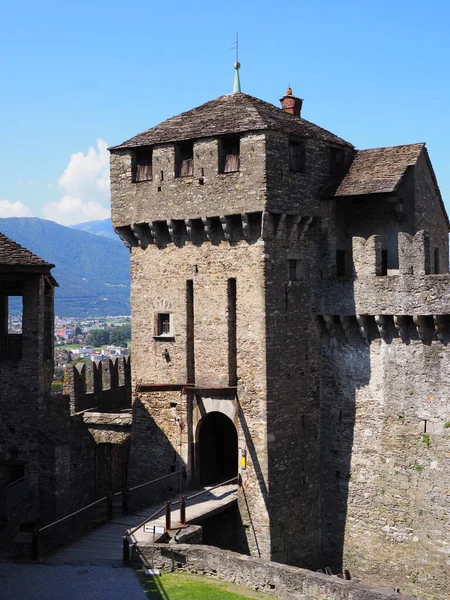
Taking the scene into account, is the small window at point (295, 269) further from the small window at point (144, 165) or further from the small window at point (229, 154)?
the small window at point (144, 165)

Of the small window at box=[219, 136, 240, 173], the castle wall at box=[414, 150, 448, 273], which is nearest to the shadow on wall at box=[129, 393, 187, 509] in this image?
the small window at box=[219, 136, 240, 173]

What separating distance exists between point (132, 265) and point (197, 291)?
9.17ft

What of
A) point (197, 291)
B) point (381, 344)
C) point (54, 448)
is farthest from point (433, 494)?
point (54, 448)

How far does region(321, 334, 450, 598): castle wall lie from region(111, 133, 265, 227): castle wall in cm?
560

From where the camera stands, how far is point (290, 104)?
30.6m

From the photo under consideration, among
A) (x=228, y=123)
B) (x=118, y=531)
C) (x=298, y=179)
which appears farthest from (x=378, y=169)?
(x=118, y=531)

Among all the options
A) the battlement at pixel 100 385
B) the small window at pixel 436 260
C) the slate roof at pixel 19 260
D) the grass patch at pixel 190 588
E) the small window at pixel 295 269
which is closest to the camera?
the grass patch at pixel 190 588

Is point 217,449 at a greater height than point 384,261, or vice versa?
point 384,261

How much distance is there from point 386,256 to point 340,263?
1528mm

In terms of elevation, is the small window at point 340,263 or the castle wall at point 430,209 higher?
the castle wall at point 430,209

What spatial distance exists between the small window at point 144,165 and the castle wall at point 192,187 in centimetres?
22

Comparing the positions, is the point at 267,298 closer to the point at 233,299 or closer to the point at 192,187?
the point at 233,299

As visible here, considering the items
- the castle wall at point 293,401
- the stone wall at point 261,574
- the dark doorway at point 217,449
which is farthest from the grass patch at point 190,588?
the dark doorway at point 217,449

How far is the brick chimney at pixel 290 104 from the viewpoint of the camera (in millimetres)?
30578
